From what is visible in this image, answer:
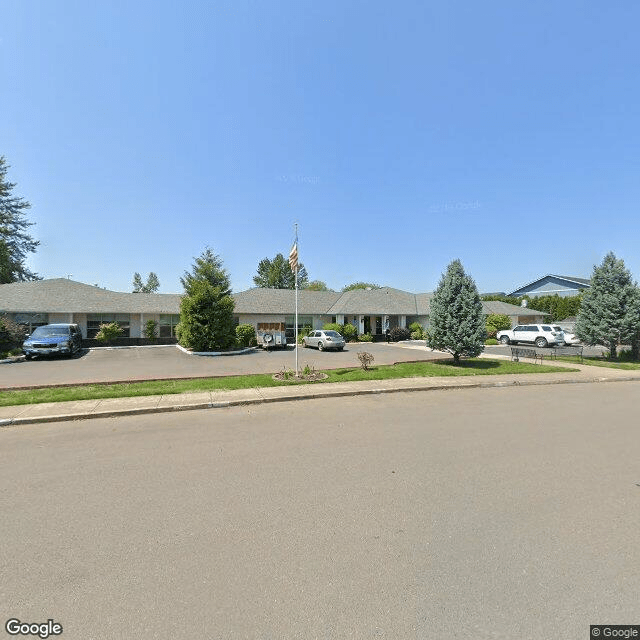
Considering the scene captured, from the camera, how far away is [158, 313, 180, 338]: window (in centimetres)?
3033

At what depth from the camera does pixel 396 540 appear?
3.34 metres

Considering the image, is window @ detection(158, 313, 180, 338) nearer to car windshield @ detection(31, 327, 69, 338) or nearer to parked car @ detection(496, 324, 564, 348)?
car windshield @ detection(31, 327, 69, 338)

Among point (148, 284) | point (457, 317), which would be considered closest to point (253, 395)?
point (457, 317)

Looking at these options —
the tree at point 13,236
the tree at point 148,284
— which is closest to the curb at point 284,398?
the tree at point 13,236

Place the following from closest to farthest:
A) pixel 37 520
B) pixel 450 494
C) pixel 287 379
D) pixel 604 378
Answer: pixel 37 520 < pixel 450 494 < pixel 287 379 < pixel 604 378

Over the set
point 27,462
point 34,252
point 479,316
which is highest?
point 34,252

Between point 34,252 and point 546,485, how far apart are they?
58.5 m

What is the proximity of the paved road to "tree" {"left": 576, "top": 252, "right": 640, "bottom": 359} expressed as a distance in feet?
53.5

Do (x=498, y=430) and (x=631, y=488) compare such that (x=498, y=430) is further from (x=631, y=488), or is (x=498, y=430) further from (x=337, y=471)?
(x=337, y=471)

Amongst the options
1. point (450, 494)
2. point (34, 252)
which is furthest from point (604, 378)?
point (34, 252)

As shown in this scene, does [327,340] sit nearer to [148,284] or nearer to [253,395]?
[253,395]

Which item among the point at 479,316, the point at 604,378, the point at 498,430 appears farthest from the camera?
the point at 479,316

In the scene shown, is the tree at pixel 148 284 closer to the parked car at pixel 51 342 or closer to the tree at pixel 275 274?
the tree at pixel 275 274

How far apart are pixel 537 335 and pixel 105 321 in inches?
1440
